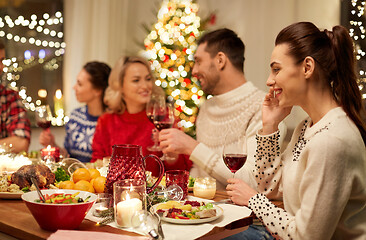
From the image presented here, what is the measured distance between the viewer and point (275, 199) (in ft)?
Answer: 6.33

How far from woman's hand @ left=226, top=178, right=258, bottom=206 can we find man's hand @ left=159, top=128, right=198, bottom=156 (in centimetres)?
59

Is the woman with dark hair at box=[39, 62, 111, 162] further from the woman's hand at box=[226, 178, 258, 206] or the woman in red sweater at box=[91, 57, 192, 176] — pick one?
the woman's hand at box=[226, 178, 258, 206]

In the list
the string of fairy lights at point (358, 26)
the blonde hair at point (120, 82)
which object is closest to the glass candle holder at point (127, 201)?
the string of fairy lights at point (358, 26)

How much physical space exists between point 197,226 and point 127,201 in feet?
0.78

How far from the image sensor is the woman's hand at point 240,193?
163 cm

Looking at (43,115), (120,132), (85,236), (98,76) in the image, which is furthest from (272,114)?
(98,76)

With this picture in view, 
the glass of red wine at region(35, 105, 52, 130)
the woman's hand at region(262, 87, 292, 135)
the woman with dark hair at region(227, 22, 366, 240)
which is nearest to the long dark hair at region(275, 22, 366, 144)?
the woman with dark hair at region(227, 22, 366, 240)

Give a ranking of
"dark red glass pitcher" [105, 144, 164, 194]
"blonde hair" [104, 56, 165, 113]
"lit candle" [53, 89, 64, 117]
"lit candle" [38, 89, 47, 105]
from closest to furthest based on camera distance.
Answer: "dark red glass pitcher" [105, 144, 164, 194] < "lit candle" [53, 89, 64, 117] < "blonde hair" [104, 56, 165, 113] < "lit candle" [38, 89, 47, 105]

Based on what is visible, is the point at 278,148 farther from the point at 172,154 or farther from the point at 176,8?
the point at 176,8

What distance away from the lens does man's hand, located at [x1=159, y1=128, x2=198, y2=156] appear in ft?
7.43

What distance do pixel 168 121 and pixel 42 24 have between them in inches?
126

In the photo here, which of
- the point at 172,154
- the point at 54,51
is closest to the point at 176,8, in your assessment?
the point at 54,51

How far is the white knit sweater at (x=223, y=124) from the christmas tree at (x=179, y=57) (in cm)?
166

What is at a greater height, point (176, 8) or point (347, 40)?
point (176, 8)
